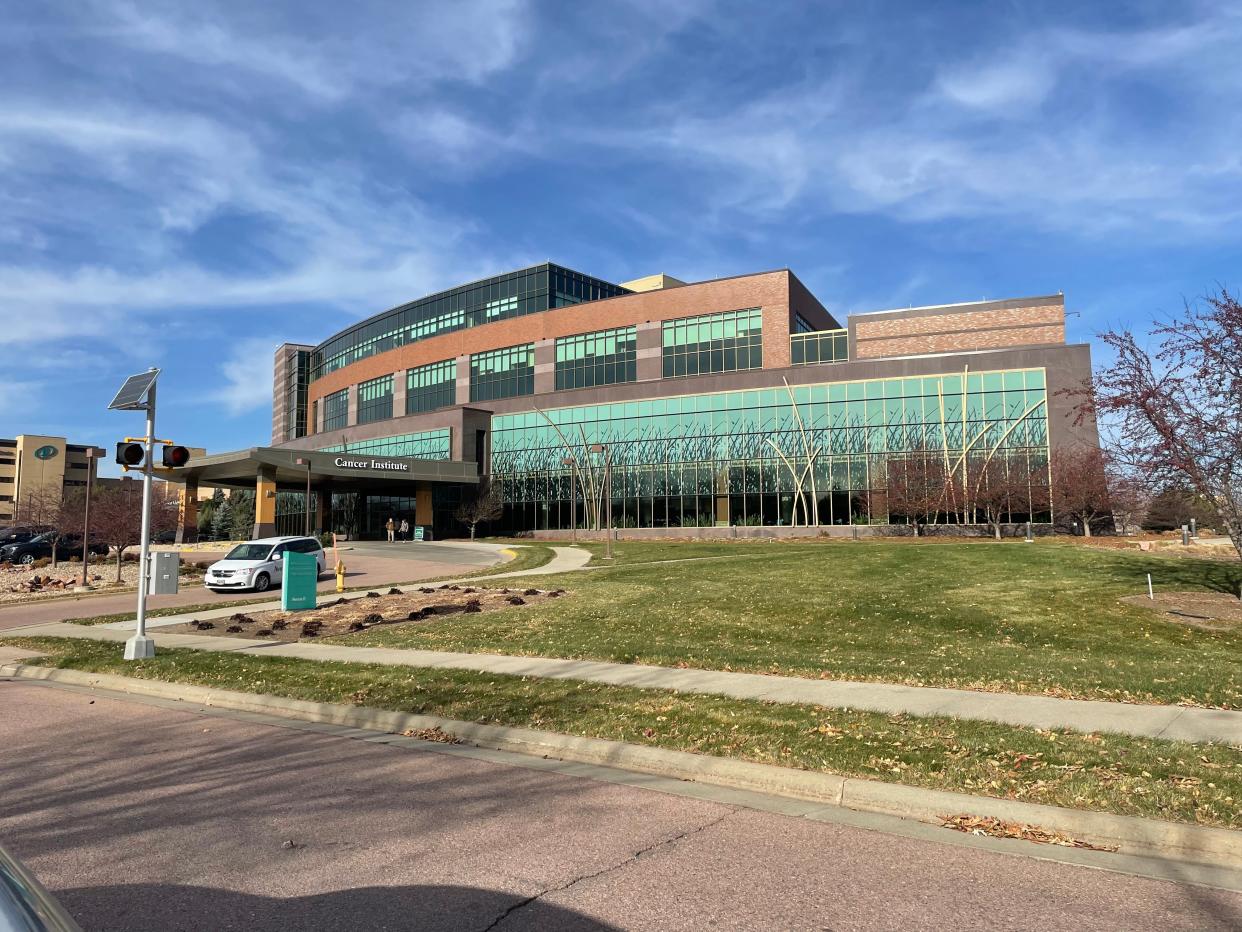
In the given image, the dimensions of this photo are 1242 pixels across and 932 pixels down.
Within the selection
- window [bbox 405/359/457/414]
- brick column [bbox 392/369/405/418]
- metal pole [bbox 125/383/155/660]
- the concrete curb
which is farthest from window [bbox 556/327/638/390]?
the concrete curb

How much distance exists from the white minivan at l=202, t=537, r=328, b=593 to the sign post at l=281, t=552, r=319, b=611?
5.82 metres

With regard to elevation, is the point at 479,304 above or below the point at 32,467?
above

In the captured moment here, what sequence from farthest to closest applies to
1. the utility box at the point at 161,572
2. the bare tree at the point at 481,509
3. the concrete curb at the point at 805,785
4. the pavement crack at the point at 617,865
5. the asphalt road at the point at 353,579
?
the bare tree at the point at 481,509 < the asphalt road at the point at 353,579 < the utility box at the point at 161,572 < the concrete curb at the point at 805,785 < the pavement crack at the point at 617,865

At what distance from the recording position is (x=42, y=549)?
44219 millimetres

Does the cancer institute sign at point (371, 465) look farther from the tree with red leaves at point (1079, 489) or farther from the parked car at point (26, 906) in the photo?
the parked car at point (26, 906)

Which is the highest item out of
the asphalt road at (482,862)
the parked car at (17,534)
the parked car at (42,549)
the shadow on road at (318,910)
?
the parked car at (17,534)

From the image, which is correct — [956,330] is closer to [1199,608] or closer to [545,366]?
[545,366]

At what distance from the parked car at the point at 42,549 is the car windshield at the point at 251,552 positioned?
64.3 ft

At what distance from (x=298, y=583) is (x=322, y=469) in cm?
3782

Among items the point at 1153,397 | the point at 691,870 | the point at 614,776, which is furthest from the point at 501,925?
the point at 1153,397

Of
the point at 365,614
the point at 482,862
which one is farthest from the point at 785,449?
the point at 482,862

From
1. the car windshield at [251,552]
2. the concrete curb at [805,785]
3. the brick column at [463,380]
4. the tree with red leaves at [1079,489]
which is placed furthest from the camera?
the brick column at [463,380]

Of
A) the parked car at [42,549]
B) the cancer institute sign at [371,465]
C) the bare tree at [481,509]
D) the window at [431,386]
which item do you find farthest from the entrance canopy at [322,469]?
the window at [431,386]

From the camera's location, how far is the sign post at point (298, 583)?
Answer: 19531 millimetres
